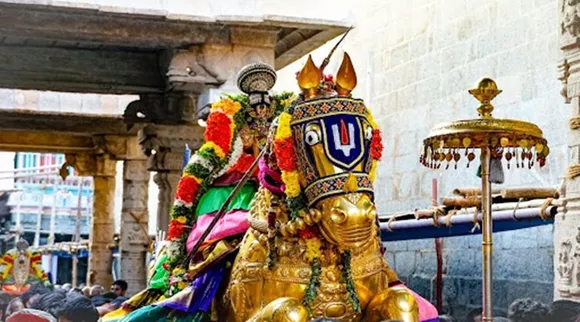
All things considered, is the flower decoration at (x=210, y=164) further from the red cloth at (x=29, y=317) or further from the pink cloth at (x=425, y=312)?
the pink cloth at (x=425, y=312)

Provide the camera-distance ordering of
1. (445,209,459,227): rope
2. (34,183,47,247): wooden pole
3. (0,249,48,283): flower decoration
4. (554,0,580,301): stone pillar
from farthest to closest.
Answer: (34,183,47,247): wooden pole
(0,249,48,283): flower decoration
(445,209,459,227): rope
(554,0,580,301): stone pillar

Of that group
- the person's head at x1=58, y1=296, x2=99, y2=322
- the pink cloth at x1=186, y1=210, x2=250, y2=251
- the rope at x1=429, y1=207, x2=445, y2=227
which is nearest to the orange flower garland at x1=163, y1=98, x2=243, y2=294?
the pink cloth at x1=186, y1=210, x2=250, y2=251

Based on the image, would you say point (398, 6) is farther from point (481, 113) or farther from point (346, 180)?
point (346, 180)

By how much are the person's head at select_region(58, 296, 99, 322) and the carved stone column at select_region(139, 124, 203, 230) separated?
5810 millimetres

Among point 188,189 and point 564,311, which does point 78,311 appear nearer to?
point 188,189

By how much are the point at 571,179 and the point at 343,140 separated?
6.67 ft

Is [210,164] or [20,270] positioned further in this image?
[20,270]

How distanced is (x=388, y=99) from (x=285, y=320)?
31.5ft

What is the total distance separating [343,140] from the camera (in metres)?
5.46

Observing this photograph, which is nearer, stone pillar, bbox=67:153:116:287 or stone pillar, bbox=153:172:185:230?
stone pillar, bbox=153:172:185:230

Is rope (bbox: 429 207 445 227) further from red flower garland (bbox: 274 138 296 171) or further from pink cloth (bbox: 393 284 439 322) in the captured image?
red flower garland (bbox: 274 138 296 171)

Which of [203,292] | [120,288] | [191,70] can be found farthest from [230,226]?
[120,288]

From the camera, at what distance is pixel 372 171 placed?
5.60 metres

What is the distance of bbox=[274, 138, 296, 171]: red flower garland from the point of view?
220 inches
